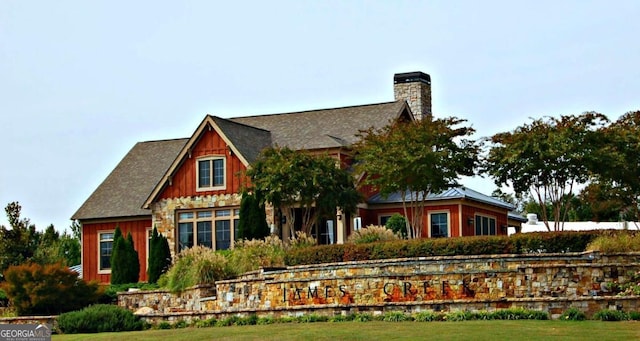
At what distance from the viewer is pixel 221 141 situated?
42469mm

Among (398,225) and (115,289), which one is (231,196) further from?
(398,225)

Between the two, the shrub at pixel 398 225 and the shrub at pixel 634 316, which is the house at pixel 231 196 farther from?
the shrub at pixel 634 316

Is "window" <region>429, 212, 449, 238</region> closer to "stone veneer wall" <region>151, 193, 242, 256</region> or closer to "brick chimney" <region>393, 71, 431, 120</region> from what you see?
"brick chimney" <region>393, 71, 431, 120</region>

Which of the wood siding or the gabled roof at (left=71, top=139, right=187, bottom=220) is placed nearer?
the wood siding

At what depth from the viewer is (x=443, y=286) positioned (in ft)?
91.5

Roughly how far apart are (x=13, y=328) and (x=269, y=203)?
537 inches

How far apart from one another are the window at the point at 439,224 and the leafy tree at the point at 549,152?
15.8ft

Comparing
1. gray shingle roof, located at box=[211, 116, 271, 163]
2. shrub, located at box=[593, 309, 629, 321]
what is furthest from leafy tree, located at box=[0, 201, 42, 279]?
shrub, located at box=[593, 309, 629, 321]

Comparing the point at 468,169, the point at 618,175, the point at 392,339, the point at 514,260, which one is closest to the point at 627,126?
the point at 618,175

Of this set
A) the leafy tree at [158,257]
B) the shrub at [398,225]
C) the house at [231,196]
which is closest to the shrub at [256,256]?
the house at [231,196]

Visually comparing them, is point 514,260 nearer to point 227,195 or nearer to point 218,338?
point 218,338

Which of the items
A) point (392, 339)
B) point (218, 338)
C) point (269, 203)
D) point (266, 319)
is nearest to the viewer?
point (392, 339)

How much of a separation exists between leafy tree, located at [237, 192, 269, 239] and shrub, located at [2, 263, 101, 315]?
6836 millimetres

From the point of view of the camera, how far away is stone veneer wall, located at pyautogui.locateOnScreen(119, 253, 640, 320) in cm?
2664
